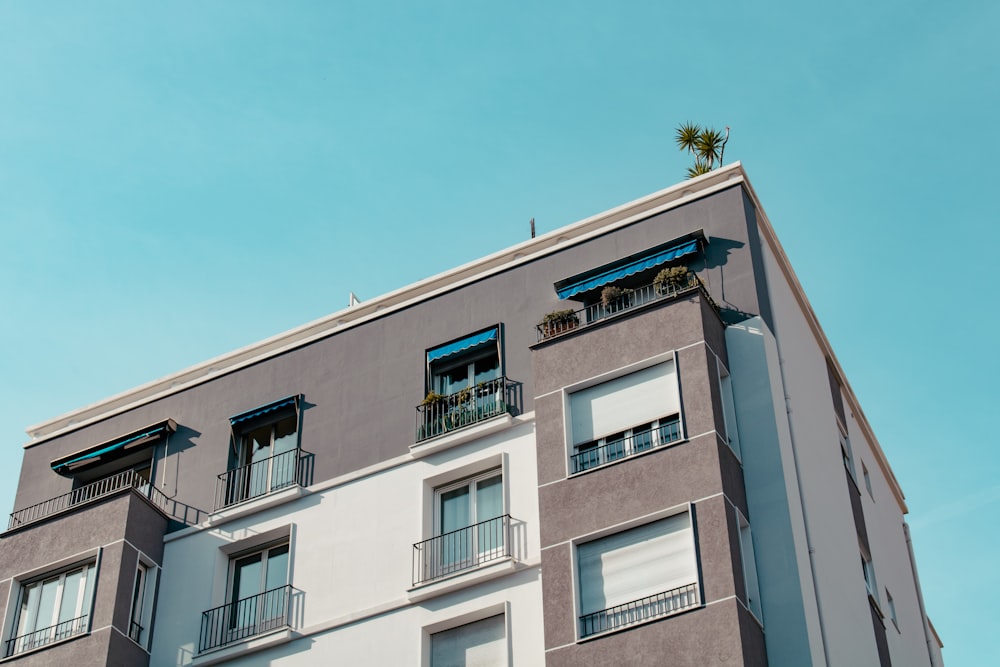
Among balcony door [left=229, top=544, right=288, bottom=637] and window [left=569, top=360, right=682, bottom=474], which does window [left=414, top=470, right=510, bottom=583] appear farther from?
balcony door [left=229, top=544, right=288, bottom=637]

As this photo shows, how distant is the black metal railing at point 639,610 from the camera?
23672mm

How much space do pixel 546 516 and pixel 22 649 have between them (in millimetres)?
11731

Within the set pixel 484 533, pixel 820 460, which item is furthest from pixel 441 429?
pixel 820 460

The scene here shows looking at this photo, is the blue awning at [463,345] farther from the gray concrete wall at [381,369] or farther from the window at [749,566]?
the window at [749,566]

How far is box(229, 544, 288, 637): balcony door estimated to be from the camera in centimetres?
2900

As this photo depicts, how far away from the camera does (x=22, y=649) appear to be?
29641 millimetres

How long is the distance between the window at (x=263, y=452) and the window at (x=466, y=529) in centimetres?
376

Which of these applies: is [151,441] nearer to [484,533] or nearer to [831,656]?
[484,533]

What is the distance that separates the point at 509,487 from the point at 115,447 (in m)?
10.5

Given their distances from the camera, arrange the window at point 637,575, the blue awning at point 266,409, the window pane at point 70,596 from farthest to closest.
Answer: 1. the blue awning at point 266,409
2. the window pane at point 70,596
3. the window at point 637,575

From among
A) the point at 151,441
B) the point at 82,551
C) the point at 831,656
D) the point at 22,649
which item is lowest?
the point at 831,656

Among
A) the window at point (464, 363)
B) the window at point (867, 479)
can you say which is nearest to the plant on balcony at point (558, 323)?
the window at point (464, 363)

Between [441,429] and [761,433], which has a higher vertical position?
[441,429]

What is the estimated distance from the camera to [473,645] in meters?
26.4
